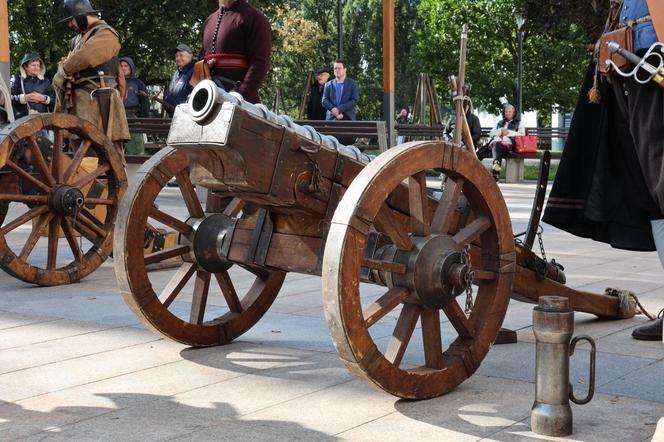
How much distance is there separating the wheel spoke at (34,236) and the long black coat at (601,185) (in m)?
3.50

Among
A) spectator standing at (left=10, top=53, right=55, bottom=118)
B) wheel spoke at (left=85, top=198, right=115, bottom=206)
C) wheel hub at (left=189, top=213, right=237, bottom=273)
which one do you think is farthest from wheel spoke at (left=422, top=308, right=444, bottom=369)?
spectator standing at (left=10, top=53, right=55, bottom=118)

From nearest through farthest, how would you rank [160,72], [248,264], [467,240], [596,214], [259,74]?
[467,240] < [248,264] < [596,214] < [259,74] < [160,72]

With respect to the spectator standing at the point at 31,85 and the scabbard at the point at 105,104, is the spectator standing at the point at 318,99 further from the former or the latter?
the scabbard at the point at 105,104

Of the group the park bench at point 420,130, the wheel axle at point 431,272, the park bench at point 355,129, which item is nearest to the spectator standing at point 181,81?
the park bench at point 355,129

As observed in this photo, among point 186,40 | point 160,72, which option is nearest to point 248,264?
point 186,40

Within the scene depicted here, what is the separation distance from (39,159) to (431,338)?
12.0 ft

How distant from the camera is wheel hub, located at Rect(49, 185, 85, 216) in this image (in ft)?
22.6

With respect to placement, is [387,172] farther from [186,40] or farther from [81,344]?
[186,40]

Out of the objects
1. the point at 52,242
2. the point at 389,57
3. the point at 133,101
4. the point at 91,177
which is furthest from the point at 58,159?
the point at 133,101

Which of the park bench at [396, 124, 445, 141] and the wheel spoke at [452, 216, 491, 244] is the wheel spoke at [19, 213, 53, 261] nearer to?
the wheel spoke at [452, 216, 491, 244]

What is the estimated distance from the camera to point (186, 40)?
93.4 ft

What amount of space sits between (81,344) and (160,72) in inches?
1090

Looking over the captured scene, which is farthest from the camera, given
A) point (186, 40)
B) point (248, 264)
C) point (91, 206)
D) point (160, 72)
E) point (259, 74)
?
point (160, 72)

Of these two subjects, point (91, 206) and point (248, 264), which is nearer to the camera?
point (248, 264)
